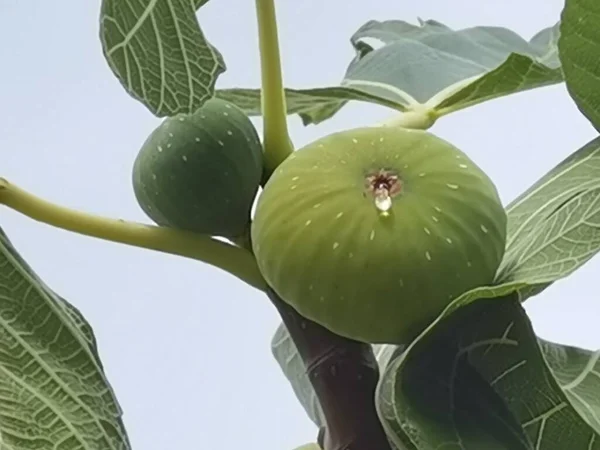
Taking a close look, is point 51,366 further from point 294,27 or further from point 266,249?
point 294,27

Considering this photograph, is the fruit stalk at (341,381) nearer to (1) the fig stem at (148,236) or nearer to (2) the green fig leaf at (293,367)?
(1) the fig stem at (148,236)

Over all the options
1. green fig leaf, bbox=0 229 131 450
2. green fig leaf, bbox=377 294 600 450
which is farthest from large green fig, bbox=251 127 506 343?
green fig leaf, bbox=0 229 131 450

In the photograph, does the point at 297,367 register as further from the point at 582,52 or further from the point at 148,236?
Result: the point at 582,52

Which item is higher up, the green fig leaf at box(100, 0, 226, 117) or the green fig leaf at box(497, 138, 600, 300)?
the green fig leaf at box(100, 0, 226, 117)

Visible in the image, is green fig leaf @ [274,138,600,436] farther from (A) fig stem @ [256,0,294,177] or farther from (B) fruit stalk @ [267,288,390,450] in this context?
(A) fig stem @ [256,0,294,177]

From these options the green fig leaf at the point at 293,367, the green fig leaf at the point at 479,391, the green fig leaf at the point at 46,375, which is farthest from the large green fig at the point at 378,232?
the green fig leaf at the point at 293,367
